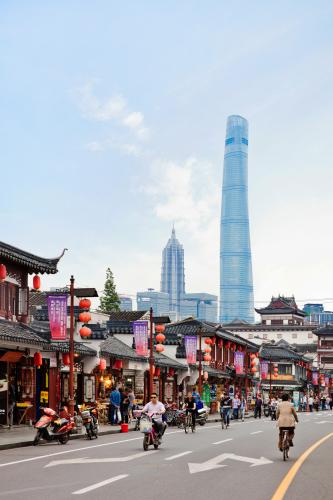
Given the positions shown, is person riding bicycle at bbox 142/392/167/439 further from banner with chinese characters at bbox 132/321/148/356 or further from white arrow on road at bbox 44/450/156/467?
banner with chinese characters at bbox 132/321/148/356

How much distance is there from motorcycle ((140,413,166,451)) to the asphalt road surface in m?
0.33

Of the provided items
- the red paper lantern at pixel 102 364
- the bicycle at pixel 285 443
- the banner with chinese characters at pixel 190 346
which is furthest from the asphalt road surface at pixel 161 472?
the banner with chinese characters at pixel 190 346

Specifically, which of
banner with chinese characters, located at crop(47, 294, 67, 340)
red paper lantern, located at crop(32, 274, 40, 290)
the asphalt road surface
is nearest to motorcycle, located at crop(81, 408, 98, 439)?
the asphalt road surface

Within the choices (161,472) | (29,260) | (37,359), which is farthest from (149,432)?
(29,260)

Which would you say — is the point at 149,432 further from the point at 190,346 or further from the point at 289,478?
the point at 190,346

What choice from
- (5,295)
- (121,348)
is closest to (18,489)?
(5,295)

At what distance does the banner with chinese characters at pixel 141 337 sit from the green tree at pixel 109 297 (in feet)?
178

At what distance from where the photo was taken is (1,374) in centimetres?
3519

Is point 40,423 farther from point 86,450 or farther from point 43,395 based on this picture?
point 43,395

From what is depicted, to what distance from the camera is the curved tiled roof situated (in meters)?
36.5

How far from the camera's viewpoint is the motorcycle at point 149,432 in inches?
952

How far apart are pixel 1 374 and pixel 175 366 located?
2779 centimetres

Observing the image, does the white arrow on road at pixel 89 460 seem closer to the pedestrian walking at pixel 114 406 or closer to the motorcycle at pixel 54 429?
the motorcycle at pixel 54 429

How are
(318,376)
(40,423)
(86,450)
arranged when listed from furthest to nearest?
(318,376), (40,423), (86,450)
